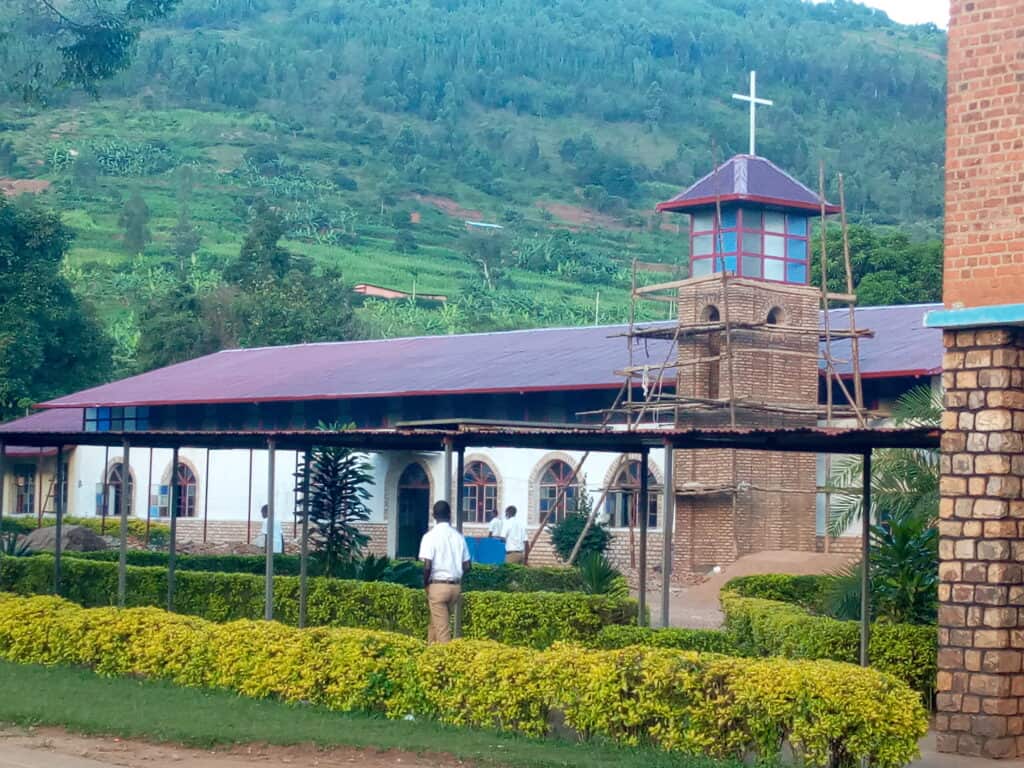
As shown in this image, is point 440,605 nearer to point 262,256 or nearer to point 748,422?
point 748,422

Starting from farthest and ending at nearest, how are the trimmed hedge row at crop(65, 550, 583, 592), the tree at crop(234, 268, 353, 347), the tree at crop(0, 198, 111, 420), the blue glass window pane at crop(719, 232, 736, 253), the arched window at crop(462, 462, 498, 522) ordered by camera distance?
1. the tree at crop(234, 268, 353, 347)
2. the tree at crop(0, 198, 111, 420)
3. the arched window at crop(462, 462, 498, 522)
4. the blue glass window pane at crop(719, 232, 736, 253)
5. the trimmed hedge row at crop(65, 550, 583, 592)

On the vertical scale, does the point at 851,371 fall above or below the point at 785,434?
above

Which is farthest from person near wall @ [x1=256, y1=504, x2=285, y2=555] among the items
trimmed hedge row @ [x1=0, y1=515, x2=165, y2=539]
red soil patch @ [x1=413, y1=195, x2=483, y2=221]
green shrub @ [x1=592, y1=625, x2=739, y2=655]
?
red soil patch @ [x1=413, y1=195, x2=483, y2=221]

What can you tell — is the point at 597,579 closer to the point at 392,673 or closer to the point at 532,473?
the point at 392,673

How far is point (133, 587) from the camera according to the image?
20.4 m

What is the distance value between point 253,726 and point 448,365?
2420 cm

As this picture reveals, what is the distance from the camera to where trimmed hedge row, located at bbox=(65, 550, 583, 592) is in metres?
22.3

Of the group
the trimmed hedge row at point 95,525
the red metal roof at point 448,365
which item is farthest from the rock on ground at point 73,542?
the red metal roof at point 448,365

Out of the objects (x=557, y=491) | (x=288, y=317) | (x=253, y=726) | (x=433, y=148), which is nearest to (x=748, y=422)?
(x=557, y=491)

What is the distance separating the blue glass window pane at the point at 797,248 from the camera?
29906mm

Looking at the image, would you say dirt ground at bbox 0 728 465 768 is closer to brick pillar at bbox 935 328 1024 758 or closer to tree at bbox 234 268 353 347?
brick pillar at bbox 935 328 1024 758

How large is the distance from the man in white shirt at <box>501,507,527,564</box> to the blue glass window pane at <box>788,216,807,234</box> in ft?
25.1

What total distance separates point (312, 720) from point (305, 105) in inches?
5352

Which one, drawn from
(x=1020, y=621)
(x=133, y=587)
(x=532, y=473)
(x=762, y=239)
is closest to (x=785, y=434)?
(x=1020, y=621)
